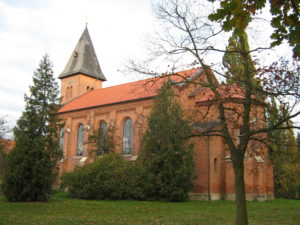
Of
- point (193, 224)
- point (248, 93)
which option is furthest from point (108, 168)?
point (248, 93)

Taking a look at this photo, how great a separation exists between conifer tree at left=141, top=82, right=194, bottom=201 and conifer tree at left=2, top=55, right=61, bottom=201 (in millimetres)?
6363

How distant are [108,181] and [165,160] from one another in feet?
14.6

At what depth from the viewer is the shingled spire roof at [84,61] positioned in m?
40.4

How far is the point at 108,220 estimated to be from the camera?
12.6 metres

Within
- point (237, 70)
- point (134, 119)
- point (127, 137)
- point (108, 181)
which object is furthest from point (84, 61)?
point (237, 70)

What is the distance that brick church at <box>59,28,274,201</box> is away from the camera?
861 inches

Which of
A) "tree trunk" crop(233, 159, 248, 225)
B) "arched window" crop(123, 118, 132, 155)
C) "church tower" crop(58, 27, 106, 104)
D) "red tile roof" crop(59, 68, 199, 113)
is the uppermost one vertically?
"church tower" crop(58, 27, 106, 104)

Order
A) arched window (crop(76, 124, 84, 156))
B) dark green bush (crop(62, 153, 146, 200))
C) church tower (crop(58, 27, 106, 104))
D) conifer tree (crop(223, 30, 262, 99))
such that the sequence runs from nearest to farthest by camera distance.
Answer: conifer tree (crop(223, 30, 262, 99)) < dark green bush (crop(62, 153, 146, 200)) < arched window (crop(76, 124, 84, 156)) < church tower (crop(58, 27, 106, 104))

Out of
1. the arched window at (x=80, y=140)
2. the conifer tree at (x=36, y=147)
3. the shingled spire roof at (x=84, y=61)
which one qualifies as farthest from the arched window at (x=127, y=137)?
the shingled spire roof at (x=84, y=61)

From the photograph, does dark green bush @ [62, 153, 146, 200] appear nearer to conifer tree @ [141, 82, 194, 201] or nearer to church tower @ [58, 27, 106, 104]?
conifer tree @ [141, 82, 194, 201]

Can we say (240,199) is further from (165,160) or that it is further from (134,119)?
(134,119)

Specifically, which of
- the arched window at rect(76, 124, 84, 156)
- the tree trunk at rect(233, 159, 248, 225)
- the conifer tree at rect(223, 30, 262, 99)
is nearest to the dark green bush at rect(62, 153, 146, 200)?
the arched window at rect(76, 124, 84, 156)

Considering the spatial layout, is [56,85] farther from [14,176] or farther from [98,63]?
[98,63]

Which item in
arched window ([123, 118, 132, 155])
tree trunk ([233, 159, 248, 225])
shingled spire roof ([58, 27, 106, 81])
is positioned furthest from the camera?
shingled spire roof ([58, 27, 106, 81])
